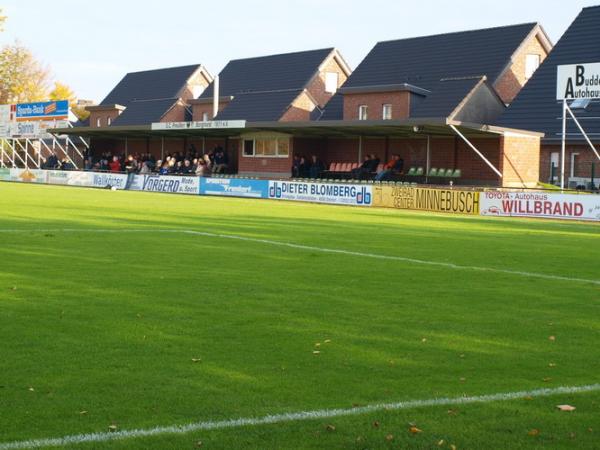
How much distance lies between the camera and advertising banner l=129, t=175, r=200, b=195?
47.8 m

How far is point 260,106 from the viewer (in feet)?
201

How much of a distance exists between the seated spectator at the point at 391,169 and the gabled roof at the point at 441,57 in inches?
316

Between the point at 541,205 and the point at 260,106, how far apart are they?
32543 millimetres

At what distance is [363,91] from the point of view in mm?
53719

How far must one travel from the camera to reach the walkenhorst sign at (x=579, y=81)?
3362 centimetres

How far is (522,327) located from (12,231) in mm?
13814

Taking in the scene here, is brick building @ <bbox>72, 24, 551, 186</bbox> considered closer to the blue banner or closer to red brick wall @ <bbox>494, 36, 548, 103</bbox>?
red brick wall @ <bbox>494, 36, 548, 103</bbox>

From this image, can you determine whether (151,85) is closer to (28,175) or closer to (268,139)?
(28,175)

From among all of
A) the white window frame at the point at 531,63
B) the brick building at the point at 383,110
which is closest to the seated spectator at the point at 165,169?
the brick building at the point at 383,110

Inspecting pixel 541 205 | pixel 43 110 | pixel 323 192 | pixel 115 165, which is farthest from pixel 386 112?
pixel 43 110

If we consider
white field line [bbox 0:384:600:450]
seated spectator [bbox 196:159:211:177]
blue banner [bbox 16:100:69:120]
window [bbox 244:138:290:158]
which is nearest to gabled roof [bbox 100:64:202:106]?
blue banner [bbox 16:100:69:120]

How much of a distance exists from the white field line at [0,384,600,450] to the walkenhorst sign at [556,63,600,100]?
2854 centimetres

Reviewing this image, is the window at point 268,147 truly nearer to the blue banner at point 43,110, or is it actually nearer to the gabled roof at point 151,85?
the blue banner at point 43,110

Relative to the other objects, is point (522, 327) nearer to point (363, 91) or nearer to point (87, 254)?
point (87, 254)
